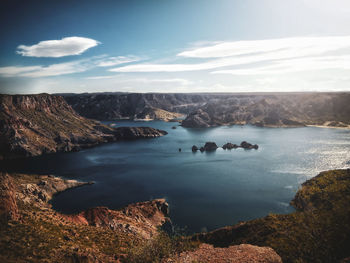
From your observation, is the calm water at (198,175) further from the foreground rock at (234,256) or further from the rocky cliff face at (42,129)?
the foreground rock at (234,256)

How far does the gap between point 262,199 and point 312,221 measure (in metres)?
41.2

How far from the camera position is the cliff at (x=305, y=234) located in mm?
23000

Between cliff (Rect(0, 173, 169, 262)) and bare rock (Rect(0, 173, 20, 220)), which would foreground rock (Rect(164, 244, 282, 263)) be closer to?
cliff (Rect(0, 173, 169, 262))

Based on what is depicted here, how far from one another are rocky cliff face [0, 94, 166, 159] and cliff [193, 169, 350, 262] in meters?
125

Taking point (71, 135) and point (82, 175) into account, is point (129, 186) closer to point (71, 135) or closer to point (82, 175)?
point (82, 175)

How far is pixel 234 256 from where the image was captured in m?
26.5

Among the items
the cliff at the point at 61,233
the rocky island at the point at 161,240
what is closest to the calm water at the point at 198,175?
the cliff at the point at 61,233

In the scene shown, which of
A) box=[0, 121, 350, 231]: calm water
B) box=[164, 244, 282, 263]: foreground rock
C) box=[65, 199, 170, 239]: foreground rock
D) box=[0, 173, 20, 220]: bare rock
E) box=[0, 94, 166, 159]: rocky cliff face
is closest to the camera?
box=[164, 244, 282, 263]: foreground rock

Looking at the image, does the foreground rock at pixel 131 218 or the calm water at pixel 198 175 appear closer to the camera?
the foreground rock at pixel 131 218

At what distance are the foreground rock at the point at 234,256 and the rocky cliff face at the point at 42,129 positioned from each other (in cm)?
12685

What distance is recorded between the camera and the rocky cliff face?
12538 centimetres

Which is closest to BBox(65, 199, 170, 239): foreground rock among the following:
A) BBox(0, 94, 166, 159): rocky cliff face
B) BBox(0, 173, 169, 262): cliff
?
BBox(0, 173, 169, 262): cliff

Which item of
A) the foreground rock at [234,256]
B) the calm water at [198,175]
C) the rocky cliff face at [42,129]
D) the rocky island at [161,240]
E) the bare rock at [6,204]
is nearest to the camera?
the rocky island at [161,240]

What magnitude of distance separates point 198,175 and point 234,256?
66.0 meters
